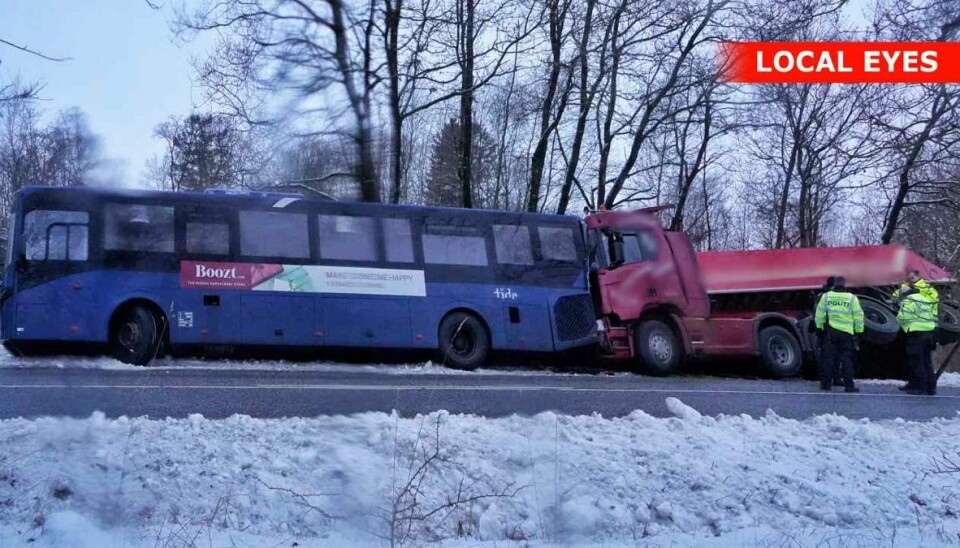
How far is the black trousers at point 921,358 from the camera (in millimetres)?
15000

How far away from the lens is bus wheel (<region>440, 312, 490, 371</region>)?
58.1 ft

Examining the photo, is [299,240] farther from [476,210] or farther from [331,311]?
[476,210]

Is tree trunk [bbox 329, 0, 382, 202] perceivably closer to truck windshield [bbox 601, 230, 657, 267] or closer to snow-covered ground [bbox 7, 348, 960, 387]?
snow-covered ground [bbox 7, 348, 960, 387]

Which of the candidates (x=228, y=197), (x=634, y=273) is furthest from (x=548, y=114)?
(x=228, y=197)

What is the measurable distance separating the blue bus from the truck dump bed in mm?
2869

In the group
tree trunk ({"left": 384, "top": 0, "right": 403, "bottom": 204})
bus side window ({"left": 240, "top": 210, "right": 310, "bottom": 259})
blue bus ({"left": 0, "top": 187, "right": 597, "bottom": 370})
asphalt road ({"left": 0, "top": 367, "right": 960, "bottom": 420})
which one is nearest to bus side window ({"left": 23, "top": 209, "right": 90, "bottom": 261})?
blue bus ({"left": 0, "top": 187, "right": 597, "bottom": 370})

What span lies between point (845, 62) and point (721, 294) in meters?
6.95

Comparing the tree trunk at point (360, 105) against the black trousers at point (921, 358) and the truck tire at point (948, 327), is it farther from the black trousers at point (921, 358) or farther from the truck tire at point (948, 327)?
the truck tire at point (948, 327)

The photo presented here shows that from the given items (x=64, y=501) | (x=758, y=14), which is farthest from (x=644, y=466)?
(x=758, y=14)

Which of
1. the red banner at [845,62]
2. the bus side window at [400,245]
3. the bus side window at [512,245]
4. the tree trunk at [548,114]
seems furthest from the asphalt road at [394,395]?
the tree trunk at [548,114]

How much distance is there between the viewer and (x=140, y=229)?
50.8 ft

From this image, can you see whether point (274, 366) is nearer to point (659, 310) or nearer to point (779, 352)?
point (659, 310)

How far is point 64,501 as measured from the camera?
6164mm

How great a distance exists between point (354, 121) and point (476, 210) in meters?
12.8
